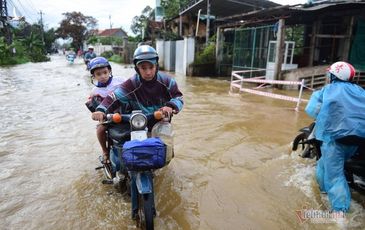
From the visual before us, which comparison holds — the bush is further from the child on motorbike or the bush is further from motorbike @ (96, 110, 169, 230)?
motorbike @ (96, 110, 169, 230)

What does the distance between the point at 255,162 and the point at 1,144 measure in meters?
4.69

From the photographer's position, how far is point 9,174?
453cm

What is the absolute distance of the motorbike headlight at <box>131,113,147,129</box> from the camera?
2.86 m

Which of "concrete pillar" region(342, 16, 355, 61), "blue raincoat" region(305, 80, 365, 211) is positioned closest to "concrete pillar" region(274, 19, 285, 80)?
"concrete pillar" region(342, 16, 355, 61)

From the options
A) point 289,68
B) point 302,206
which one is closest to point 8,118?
point 302,206

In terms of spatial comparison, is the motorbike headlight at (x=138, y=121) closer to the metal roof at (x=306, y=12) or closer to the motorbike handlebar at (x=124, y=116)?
the motorbike handlebar at (x=124, y=116)

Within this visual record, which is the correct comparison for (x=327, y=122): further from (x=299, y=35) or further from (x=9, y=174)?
(x=299, y=35)

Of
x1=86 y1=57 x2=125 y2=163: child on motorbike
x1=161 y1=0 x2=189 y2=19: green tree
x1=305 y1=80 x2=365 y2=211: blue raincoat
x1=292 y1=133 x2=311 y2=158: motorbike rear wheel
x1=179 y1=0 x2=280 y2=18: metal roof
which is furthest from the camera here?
x1=161 y1=0 x2=189 y2=19: green tree

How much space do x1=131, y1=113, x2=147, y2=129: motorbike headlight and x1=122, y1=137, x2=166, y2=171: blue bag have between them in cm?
18

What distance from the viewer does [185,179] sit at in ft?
14.4

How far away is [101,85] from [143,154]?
1.87m

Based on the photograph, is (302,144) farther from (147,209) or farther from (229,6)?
(229,6)

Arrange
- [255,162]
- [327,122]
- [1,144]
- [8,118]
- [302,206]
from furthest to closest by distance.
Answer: [8,118], [1,144], [255,162], [302,206], [327,122]

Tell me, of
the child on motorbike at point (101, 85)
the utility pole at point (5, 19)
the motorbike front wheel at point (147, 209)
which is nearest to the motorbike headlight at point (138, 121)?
the motorbike front wheel at point (147, 209)
